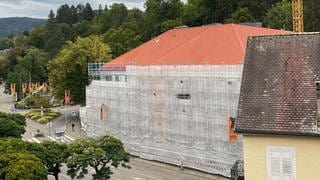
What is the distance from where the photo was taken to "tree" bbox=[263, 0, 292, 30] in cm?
7238

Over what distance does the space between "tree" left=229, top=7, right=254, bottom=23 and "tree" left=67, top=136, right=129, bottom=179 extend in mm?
49420

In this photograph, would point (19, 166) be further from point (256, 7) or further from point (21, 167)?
point (256, 7)

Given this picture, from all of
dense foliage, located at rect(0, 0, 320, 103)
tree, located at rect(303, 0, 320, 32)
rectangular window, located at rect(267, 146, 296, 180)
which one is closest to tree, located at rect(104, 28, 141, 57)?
dense foliage, located at rect(0, 0, 320, 103)

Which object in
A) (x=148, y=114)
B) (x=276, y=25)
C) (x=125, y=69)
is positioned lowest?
(x=148, y=114)

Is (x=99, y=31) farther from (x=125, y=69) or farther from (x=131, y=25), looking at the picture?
(x=125, y=69)

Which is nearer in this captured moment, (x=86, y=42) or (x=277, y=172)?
(x=277, y=172)

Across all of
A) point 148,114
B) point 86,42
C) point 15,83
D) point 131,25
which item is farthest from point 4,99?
point 148,114

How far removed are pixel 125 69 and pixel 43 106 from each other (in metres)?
35.2

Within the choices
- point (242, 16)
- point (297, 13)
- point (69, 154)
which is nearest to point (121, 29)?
point (242, 16)

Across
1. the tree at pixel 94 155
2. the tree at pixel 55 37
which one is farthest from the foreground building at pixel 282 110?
the tree at pixel 55 37

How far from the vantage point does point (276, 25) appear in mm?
73000

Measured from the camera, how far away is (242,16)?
252 feet

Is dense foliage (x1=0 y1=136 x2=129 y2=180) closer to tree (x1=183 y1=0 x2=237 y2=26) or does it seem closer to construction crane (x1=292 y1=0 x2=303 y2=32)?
construction crane (x1=292 y1=0 x2=303 y2=32)

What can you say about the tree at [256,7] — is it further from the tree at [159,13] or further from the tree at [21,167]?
the tree at [21,167]
